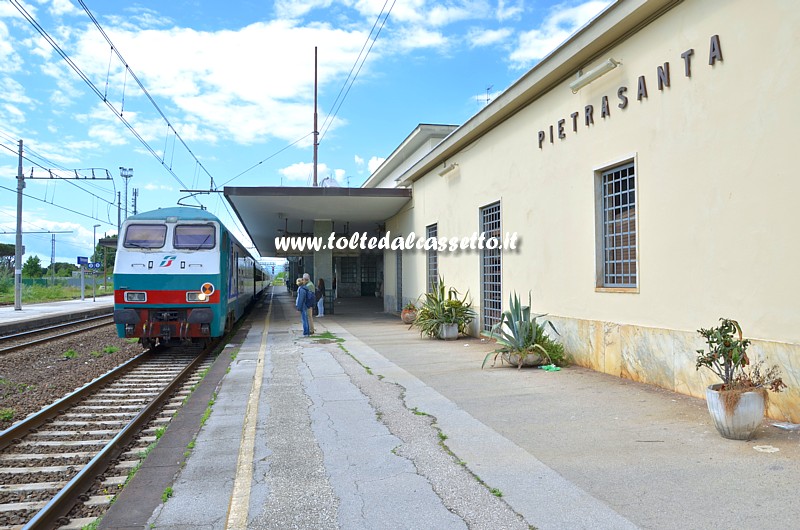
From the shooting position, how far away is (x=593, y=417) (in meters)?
6.12

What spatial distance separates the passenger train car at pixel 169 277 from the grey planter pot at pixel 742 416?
923cm

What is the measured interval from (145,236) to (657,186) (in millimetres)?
9612

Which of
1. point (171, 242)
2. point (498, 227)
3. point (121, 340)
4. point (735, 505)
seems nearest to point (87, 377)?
point (171, 242)

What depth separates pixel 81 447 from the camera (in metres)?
6.20

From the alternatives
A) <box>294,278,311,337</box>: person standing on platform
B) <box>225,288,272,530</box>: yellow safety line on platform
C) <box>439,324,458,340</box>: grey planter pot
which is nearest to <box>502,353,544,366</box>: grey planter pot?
<box>225,288,272,530</box>: yellow safety line on platform

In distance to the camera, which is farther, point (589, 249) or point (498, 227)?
point (498, 227)

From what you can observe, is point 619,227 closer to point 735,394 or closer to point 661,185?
point 661,185

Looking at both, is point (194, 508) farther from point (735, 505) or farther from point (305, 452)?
point (735, 505)

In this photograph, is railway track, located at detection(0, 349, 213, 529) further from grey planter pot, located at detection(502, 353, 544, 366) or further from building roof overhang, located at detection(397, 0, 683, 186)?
building roof overhang, located at detection(397, 0, 683, 186)

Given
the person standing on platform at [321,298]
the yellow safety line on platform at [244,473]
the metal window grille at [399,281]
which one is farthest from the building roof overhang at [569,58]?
the person standing on platform at [321,298]

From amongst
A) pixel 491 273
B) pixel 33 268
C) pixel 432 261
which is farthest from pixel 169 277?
pixel 33 268

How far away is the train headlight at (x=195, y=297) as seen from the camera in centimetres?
1171

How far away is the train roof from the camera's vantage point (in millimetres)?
12312

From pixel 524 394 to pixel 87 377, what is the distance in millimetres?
7615
